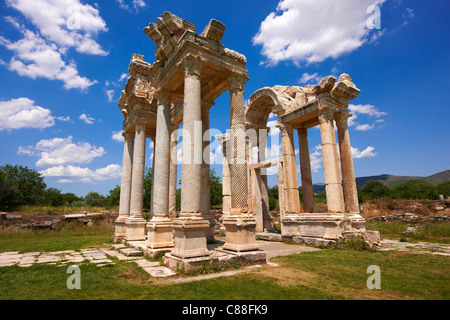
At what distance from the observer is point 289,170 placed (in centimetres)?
1333

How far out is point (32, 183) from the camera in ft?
174

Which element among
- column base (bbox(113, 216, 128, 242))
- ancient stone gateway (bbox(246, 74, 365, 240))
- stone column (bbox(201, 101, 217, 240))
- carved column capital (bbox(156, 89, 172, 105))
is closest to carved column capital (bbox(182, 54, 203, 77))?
carved column capital (bbox(156, 89, 172, 105))

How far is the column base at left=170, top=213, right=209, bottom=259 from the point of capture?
244 inches

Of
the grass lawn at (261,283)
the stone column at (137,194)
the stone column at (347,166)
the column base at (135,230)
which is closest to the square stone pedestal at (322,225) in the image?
the stone column at (347,166)

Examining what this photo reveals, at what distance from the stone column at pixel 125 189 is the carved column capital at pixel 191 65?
24.4ft

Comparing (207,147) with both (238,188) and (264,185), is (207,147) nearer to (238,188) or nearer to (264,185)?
(238,188)

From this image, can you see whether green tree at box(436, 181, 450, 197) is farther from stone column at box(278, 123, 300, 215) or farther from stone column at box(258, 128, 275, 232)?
stone column at box(278, 123, 300, 215)

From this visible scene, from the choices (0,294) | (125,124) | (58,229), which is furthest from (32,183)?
(0,294)

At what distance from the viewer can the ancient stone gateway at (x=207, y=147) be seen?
6980 millimetres

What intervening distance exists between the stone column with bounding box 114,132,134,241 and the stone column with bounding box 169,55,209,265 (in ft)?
21.6

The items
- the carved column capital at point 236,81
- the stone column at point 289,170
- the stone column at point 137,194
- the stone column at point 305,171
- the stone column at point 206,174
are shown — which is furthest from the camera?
the stone column at point 305,171

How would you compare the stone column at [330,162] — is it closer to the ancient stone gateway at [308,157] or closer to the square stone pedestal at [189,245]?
the ancient stone gateway at [308,157]

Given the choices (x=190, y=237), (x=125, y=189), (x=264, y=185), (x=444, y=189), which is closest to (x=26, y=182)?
(x=125, y=189)

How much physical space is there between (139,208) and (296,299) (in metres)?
8.66
